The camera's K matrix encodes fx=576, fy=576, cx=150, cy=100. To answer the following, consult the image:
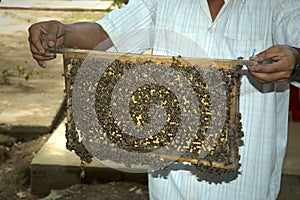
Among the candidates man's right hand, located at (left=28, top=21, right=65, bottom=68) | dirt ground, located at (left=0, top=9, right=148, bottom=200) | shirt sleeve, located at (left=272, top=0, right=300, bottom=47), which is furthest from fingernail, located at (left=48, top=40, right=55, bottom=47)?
dirt ground, located at (left=0, top=9, right=148, bottom=200)

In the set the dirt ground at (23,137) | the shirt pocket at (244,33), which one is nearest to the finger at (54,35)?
the shirt pocket at (244,33)

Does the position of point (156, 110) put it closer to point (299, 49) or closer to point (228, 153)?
point (228, 153)

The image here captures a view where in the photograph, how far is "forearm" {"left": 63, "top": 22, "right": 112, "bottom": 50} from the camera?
2.37 meters

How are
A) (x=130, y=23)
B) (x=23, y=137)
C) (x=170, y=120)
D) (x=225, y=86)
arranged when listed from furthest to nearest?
(x=23, y=137) → (x=130, y=23) → (x=170, y=120) → (x=225, y=86)

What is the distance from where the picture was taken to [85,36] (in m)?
2.42

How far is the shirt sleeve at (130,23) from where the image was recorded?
2502mm

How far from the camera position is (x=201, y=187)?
246cm

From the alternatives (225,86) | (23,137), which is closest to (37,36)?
(225,86)

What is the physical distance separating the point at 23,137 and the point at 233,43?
354 centimetres

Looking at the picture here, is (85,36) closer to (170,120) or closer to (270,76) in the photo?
(170,120)

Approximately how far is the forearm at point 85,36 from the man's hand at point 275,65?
766 millimetres

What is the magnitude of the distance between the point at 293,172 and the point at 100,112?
7.35ft

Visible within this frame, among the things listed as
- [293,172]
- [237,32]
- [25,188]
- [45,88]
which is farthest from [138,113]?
[45,88]

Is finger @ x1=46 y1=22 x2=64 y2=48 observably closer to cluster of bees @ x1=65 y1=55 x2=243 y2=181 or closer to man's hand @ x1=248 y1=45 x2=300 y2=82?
cluster of bees @ x1=65 y1=55 x2=243 y2=181
